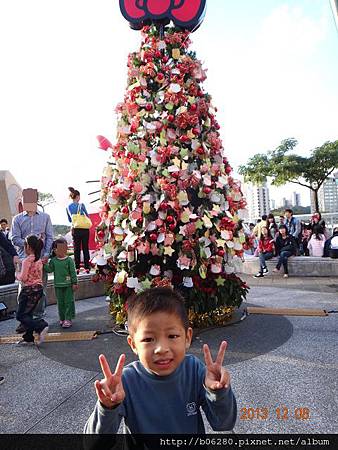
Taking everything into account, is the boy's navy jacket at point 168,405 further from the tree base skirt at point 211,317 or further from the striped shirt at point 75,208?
the striped shirt at point 75,208

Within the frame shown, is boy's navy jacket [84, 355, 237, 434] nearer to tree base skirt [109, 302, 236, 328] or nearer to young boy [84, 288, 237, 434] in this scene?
young boy [84, 288, 237, 434]

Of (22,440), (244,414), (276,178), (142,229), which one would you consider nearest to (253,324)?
(142,229)

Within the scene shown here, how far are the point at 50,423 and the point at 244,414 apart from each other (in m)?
1.42

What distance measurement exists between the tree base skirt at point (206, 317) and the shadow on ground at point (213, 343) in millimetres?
143

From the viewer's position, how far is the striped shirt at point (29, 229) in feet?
18.5

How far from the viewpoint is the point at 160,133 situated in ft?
16.4

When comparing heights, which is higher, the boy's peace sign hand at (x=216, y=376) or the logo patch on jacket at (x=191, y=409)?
the boy's peace sign hand at (x=216, y=376)

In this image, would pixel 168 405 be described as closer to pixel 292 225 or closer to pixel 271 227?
pixel 292 225

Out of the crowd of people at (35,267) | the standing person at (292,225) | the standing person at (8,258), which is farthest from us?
the standing person at (292,225)

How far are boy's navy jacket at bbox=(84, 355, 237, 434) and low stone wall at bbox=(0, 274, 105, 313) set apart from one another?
577 centimetres

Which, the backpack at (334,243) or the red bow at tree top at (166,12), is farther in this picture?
the backpack at (334,243)

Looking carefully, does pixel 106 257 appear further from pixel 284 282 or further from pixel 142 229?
pixel 284 282

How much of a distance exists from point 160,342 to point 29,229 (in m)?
4.67
